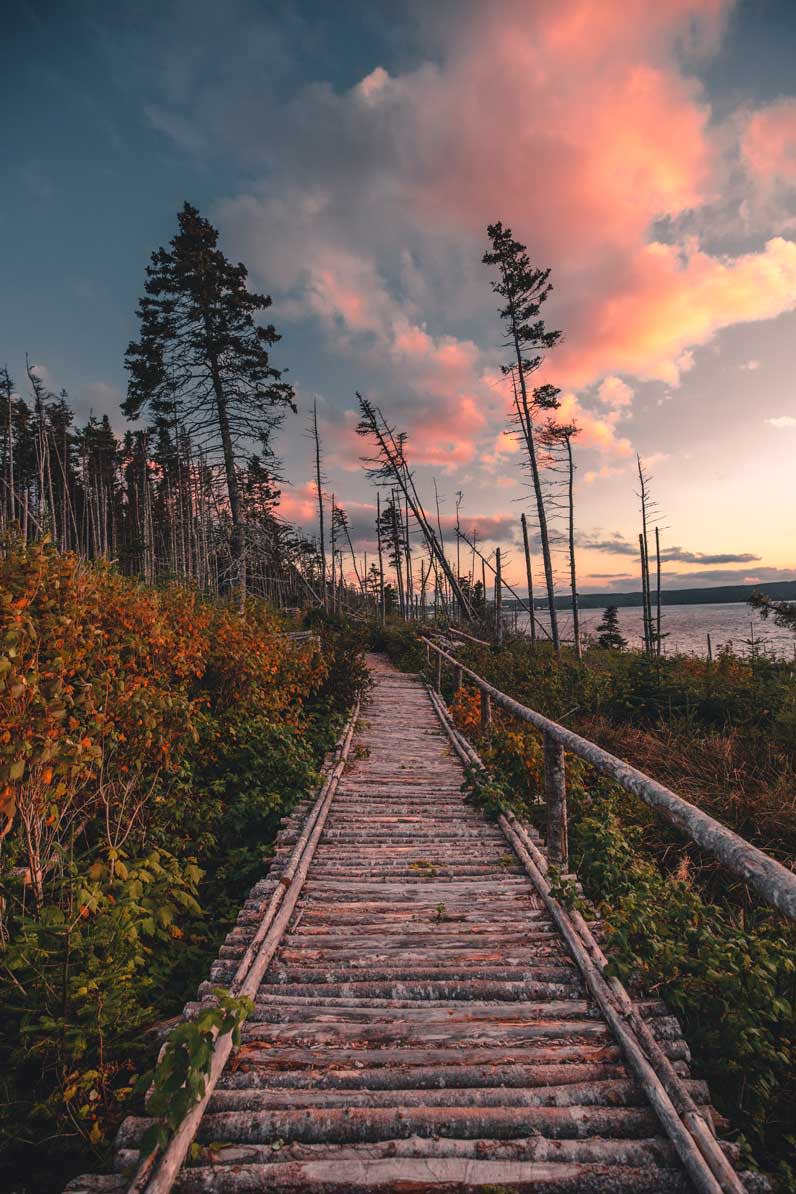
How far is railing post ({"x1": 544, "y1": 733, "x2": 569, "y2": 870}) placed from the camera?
411cm

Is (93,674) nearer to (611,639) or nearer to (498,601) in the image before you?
(498,601)

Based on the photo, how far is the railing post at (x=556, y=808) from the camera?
4105 millimetres

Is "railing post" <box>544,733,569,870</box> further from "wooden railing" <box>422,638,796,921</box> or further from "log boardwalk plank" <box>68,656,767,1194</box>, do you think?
"log boardwalk plank" <box>68,656,767,1194</box>

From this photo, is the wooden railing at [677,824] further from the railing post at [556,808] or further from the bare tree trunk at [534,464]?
the bare tree trunk at [534,464]

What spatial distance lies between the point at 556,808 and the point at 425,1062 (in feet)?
7.68

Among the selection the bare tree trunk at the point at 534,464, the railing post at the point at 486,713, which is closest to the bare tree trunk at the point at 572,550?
the bare tree trunk at the point at 534,464

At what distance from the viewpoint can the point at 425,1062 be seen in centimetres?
223

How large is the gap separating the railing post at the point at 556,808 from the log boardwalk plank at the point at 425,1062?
353 mm

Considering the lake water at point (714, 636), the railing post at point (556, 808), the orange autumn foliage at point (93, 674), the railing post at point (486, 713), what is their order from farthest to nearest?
the lake water at point (714, 636), the railing post at point (486, 713), the railing post at point (556, 808), the orange autumn foliage at point (93, 674)

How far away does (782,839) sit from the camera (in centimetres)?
523

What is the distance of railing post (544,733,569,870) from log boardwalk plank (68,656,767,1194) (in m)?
0.35

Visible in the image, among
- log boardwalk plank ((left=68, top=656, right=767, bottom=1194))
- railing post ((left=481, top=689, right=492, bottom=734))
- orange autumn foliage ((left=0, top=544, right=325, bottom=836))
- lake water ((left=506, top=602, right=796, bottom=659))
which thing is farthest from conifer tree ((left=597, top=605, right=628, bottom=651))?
log boardwalk plank ((left=68, top=656, right=767, bottom=1194))

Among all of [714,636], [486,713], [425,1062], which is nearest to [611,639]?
[486,713]

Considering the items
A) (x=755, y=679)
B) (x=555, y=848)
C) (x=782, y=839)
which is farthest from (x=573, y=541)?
(x=555, y=848)
